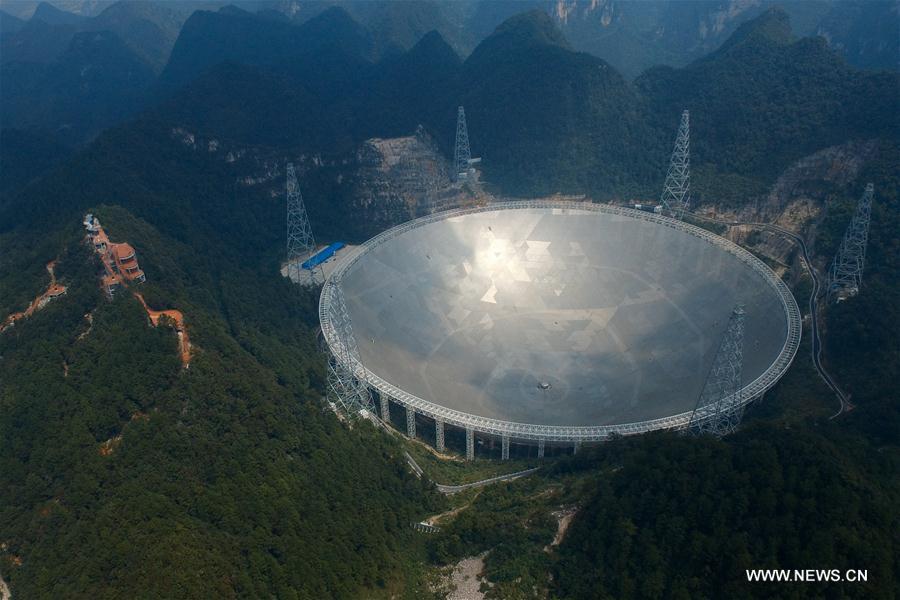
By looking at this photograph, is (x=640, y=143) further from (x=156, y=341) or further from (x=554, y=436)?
(x=156, y=341)

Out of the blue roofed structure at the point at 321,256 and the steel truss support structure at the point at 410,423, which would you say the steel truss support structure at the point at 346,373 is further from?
the blue roofed structure at the point at 321,256

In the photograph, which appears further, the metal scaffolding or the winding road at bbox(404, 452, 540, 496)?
the metal scaffolding

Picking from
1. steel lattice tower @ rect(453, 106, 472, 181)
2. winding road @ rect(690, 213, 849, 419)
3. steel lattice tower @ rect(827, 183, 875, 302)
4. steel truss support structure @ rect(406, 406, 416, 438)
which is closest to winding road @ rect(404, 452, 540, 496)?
steel truss support structure @ rect(406, 406, 416, 438)

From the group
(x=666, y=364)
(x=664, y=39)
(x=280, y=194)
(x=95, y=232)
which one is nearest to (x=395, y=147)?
(x=280, y=194)

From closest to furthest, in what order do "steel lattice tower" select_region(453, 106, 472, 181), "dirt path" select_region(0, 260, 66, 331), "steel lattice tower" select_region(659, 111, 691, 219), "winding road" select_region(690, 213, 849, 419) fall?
"winding road" select_region(690, 213, 849, 419) < "dirt path" select_region(0, 260, 66, 331) < "steel lattice tower" select_region(659, 111, 691, 219) < "steel lattice tower" select_region(453, 106, 472, 181)

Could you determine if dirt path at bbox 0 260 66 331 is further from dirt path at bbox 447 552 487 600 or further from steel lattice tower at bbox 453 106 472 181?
steel lattice tower at bbox 453 106 472 181

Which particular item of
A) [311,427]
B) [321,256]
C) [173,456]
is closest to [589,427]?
[311,427]

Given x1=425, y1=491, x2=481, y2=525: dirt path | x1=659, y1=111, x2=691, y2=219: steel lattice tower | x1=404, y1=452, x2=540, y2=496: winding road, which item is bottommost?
x1=404, y1=452, x2=540, y2=496: winding road
